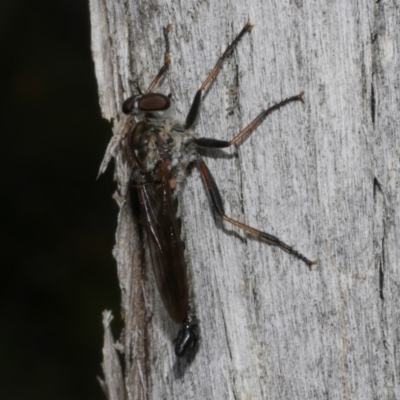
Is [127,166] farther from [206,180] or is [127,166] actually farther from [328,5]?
[328,5]

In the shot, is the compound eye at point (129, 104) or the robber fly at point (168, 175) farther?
the compound eye at point (129, 104)

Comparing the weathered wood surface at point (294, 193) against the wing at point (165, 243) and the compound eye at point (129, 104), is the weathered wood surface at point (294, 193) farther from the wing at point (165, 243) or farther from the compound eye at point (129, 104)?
the compound eye at point (129, 104)

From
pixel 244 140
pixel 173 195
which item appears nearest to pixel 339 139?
pixel 244 140

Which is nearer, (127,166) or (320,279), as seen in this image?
(320,279)

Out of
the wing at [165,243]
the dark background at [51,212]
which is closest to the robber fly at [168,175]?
the wing at [165,243]

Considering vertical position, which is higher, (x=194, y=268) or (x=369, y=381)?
(x=194, y=268)

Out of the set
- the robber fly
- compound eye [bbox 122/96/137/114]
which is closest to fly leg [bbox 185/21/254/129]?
the robber fly
